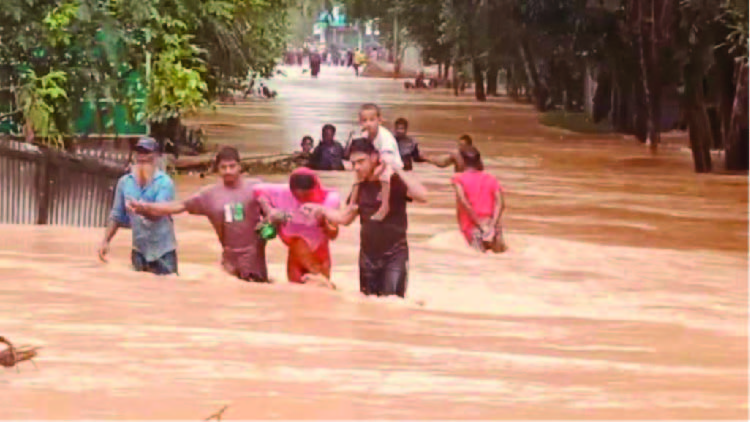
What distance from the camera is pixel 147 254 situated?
12.7 meters

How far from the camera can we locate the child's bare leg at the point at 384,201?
1178 cm

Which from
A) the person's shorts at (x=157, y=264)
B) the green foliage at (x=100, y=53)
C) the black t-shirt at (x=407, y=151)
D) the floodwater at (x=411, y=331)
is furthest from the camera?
the black t-shirt at (x=407, y=151)

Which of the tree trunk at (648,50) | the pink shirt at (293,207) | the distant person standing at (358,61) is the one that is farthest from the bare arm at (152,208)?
the distant person standing at (358,61)

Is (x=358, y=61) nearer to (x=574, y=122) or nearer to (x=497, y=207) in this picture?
(x=574, y=122)

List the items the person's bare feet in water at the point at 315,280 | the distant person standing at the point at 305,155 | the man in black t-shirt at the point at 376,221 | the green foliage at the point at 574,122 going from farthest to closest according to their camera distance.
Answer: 1. the green foliage at the point at 574,122
2. the distant person standing at the point at 305,155
3. the person's bare feet in water at the point at 315,280
4. the man in black t-shirt at the point at 376,221

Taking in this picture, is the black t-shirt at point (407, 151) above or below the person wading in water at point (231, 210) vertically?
below

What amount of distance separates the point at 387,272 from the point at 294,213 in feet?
2.49

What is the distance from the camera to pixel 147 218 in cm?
1238

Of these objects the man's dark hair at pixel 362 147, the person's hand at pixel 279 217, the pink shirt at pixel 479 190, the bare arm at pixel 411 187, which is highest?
the man's dark hair at pixel 362 147

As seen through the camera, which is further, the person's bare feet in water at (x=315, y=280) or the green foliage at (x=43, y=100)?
the green foliage at (x=43, y=100)

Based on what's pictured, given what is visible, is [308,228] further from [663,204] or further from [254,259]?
[663,204]

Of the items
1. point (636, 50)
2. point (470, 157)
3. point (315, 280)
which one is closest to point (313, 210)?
point (315, 280)

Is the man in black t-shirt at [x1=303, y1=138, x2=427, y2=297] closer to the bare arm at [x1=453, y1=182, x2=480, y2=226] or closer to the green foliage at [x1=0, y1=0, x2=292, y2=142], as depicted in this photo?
the bare arm at [x1=453, y1=182, x2=480, y2=226]

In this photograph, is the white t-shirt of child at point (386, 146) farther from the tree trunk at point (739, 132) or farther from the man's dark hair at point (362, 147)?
the tree trunk at point (739, 132)
